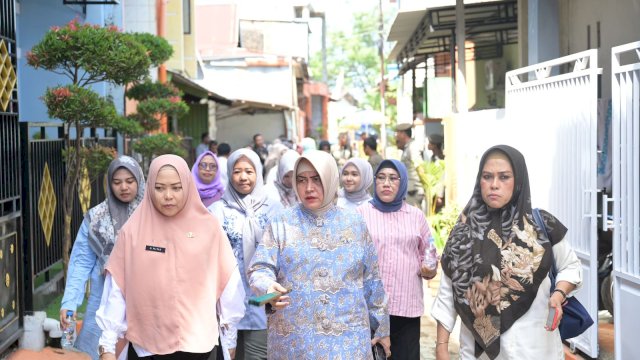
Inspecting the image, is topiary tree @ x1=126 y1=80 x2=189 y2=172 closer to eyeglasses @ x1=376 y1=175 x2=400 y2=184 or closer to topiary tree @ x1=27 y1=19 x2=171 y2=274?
topiary tree @ x1=27 y1=19 x2=171 y2=274

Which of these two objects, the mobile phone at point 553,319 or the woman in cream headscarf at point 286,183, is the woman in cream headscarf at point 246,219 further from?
the mobile phone at point 553,319

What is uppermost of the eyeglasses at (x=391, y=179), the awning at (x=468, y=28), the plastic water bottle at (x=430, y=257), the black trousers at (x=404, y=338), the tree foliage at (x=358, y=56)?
the tree foliage at (x=358, y=56)

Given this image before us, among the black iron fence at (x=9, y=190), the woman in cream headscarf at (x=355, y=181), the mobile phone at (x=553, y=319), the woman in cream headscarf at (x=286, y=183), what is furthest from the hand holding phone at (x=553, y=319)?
the black iron fence at (x=9, y=190)

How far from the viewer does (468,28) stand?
1744cm

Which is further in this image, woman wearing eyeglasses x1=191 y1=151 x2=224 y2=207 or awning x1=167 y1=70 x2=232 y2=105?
awning x1=167 y1=70 x2=232 y2=105

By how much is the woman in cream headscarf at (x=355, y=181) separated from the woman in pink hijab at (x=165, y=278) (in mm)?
2832

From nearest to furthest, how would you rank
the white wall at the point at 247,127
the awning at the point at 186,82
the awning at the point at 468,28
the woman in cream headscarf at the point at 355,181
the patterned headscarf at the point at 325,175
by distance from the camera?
the patterned headscarf at the point at 325,175
the woman in cream headscarf at the point at 355,181
the awning at the point at 468,28
the awning at the point at 186,82
the white wall at the point at 247,127

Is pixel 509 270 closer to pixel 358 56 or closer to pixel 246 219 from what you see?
pixel 246 219

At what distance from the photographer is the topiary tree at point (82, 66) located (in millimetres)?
8469

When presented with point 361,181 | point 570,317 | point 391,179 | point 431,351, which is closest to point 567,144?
point 361,181

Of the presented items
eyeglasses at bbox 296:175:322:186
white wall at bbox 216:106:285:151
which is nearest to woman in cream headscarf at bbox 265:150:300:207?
eyeglasses at bbox 296:175:322:186

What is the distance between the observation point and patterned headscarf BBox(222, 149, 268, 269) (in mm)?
5922

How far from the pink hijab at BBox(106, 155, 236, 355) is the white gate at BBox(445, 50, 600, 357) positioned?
3364 mm

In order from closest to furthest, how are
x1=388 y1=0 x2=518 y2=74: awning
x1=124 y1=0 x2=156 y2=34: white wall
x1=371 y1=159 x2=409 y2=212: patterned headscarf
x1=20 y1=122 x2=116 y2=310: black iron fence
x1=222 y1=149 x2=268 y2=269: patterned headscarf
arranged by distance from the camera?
1. x1=222 y1=149 x2=268 y2=269: patterned headscarf
2. x1=371 y1=159 x2=409 y2=212: patterned headscarf
3. x1=20 y1=122 x2=116 y2=310: black iron fence
4. x1=388 y1=0 x2=518 y2=74: awning
5. x1=124 y1=0 x2=156 y2=34: white wall
